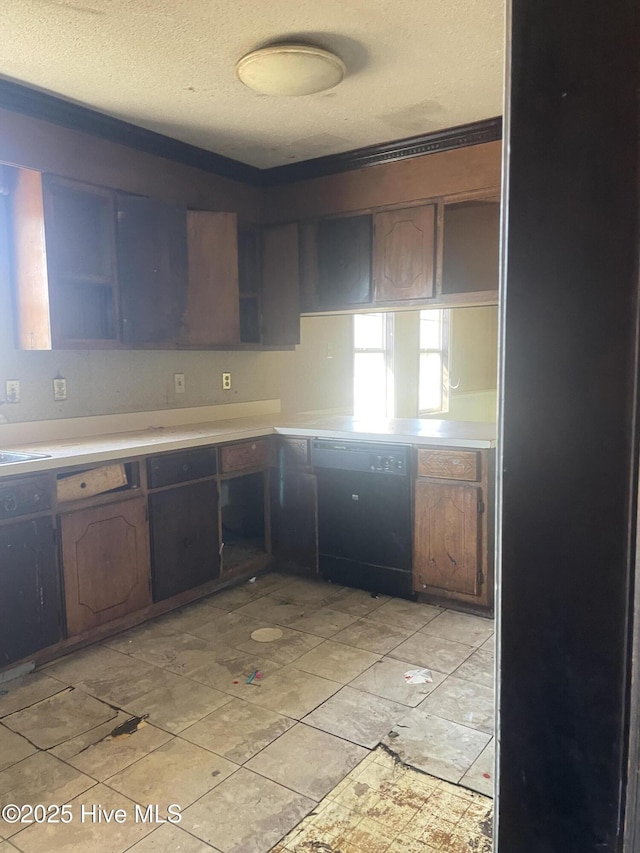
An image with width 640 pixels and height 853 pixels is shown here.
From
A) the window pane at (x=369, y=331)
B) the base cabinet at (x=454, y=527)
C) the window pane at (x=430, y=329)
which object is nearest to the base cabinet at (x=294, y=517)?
the base cabinet at (x=454, y=527)

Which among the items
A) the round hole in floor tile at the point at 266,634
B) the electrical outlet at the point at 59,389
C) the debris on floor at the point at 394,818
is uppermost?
the electrical outlet at the point at 59,389

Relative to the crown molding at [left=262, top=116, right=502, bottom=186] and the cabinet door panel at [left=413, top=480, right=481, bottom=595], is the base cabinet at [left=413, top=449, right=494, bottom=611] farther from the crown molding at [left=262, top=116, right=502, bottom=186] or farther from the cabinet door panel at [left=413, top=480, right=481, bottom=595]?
the crown molding at [left=262, top=116, right=502, bottom=186]

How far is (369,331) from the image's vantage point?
5973 mm

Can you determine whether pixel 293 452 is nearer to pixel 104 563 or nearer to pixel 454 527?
pixel 454 527

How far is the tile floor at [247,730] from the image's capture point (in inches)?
64.4

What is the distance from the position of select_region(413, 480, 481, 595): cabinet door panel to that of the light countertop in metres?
Answer: 0.24

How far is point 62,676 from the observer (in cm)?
245

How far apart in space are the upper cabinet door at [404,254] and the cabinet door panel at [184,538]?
4.92ft

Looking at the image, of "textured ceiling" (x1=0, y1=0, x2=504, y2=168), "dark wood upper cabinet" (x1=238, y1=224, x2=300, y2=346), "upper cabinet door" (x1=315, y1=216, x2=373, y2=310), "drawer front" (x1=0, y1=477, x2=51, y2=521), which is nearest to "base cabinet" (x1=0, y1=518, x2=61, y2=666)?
"drawer front" (x1=0, y1=477, x2=51, y2=521)

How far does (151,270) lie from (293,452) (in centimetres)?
124

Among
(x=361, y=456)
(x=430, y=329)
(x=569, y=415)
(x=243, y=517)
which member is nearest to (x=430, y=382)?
(x=430, y=329)

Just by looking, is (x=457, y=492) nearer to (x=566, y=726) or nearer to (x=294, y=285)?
(x=294, y=285)

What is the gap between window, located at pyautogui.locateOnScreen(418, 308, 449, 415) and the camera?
22.4ft

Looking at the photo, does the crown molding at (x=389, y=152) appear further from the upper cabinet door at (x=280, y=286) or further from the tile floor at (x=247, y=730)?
the tile floor at (x=247, y=730)
